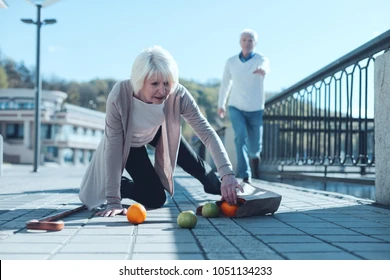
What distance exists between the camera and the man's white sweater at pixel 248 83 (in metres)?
7.23

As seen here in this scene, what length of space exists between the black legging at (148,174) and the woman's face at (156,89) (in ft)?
2.45

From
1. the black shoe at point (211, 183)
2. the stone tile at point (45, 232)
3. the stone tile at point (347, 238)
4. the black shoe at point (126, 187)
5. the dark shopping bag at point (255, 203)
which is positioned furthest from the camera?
the black shoe at point (211, 183)

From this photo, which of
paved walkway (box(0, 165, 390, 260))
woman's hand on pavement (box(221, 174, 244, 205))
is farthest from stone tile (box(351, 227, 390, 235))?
woman's hand on pavement (box(221, 174, 244, 205))

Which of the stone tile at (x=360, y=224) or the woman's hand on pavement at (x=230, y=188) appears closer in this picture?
the stone tile at (x=360, y=224)

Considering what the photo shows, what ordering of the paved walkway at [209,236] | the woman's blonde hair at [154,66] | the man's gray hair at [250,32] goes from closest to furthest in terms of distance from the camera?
1. the paved walkway at [209,236]
2. the woman's blonde hair at [154,66]
3. the man's gray hair at [250,32]

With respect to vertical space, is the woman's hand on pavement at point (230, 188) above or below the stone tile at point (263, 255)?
above

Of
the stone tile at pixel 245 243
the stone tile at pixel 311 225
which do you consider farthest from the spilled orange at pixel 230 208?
the stone tile at pixel 245 243

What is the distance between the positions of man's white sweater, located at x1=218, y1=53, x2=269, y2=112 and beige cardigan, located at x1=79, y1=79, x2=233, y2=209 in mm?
2900

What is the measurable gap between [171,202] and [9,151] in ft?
66.1

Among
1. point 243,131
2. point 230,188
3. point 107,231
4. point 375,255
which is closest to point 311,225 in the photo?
point 230,188

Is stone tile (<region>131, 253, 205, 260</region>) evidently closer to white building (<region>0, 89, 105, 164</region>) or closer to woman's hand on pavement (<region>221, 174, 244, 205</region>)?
woman's hand on pavement (<region>221, 174, 244, 205</region>)

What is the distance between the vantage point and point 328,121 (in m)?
7.38

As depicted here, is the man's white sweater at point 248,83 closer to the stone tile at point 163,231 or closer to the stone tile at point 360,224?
the stone tile at point 360,224
